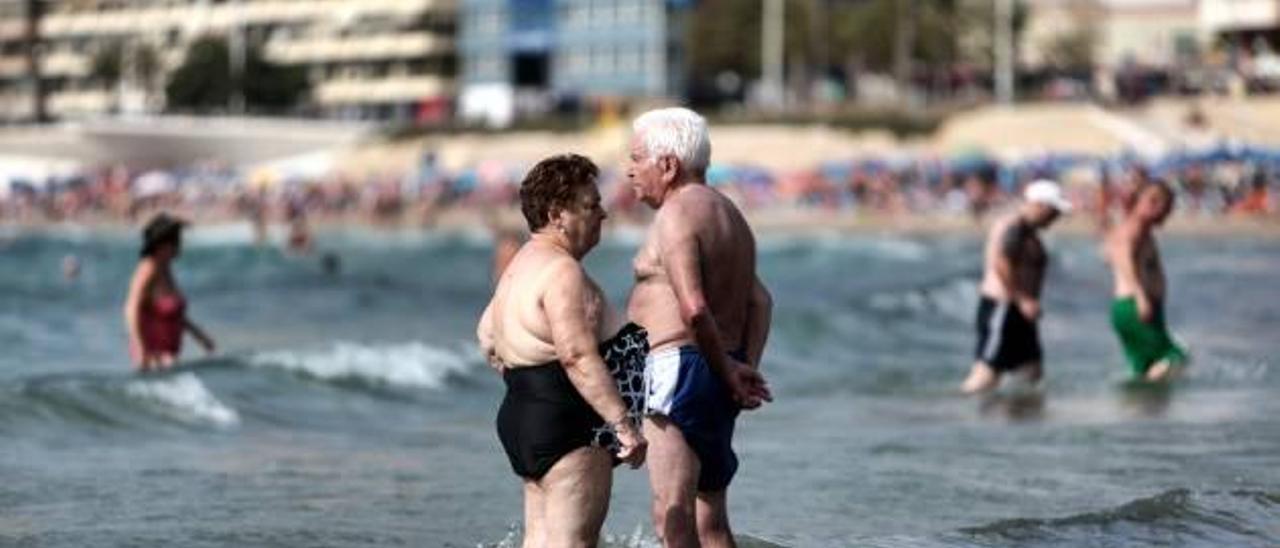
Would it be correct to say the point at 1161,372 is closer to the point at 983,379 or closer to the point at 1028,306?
the point at 983,379

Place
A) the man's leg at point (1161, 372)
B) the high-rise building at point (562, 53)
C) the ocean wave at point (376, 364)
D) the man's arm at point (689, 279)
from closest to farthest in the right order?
the man's arm at point (689, 279) → the man's leg at point (1161, 372) → the ocean wave at point (376, 364) → the high-rise building at point (562, 53)

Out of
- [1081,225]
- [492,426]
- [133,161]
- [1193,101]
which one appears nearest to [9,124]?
[133,161]

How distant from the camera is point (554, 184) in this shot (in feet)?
21.4

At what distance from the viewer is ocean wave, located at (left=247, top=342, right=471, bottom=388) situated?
19.0 metres

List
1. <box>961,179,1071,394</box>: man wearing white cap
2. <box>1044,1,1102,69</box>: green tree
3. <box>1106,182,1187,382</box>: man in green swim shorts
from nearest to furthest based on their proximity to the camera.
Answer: <box>1106,182,1187,382</box>: man in green swim shorts → <box>961,179,1071,394</box>: man wearing white cap → <box>1044,1,1102,69</box>: green tree

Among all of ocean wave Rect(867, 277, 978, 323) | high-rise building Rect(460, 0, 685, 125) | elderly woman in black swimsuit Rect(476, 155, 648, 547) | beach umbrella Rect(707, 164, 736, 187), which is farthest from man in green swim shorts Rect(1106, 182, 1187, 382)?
high-rise building Rect(460, 0, 685, 125)

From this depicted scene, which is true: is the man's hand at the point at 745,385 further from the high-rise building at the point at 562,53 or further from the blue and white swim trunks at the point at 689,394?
the high-rise building at the point at 562,53

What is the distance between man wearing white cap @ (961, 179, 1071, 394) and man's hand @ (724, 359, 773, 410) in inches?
287

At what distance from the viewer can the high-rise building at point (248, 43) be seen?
11050 cm

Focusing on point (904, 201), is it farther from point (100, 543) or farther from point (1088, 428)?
point (100, 543)

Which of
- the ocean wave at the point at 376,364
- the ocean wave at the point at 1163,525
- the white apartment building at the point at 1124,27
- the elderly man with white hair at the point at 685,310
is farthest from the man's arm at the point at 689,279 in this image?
the white apartment building at the point at 1124,27

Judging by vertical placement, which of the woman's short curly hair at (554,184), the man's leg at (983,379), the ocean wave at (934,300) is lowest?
the ocean wave at (934,300)

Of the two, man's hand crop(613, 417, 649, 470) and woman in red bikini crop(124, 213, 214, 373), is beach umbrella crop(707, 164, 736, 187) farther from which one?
man's hand crop(613, 417, 649, 470)

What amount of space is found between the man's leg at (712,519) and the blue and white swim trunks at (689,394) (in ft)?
0.61
